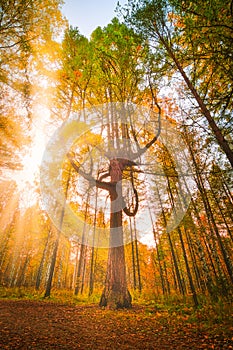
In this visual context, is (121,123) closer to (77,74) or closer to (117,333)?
(77,74)

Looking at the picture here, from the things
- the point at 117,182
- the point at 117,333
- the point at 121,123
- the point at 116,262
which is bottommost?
the point at 117,333

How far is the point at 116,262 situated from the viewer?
6.56 meters

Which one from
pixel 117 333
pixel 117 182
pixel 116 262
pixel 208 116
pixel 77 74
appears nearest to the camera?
pixel 117 333

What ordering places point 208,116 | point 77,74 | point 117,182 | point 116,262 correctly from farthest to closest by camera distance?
point 117,182, point 77,74, point 116,262, point 208,116

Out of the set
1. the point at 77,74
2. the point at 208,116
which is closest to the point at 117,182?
the point at 208,116

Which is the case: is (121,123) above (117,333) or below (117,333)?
above

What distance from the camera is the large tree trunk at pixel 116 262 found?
20.0 ft

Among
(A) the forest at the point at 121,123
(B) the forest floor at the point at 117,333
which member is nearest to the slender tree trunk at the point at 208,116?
(A) the forest at the point at 121,123

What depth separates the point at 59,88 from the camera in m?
7.41

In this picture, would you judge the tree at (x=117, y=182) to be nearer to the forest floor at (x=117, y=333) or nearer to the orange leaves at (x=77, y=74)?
the forest floor at (x=117, y=333)

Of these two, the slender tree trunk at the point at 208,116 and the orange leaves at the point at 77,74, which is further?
the orange leaves at the point at 77,74

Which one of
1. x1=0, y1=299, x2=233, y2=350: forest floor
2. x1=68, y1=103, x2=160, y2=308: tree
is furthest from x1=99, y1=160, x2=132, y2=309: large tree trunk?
x1=0, y1=299, x2=233, y2=350: forest floor

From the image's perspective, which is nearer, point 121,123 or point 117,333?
point 117,333

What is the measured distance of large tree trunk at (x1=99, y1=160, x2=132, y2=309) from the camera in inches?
240
